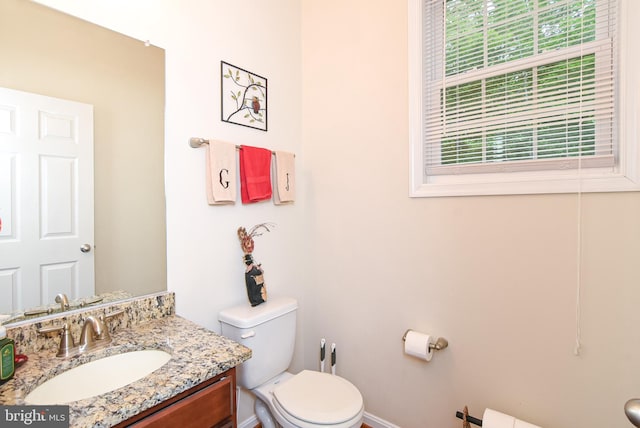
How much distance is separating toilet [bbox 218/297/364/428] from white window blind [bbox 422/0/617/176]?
1147 millimetres

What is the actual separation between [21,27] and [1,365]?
1091 millimetres

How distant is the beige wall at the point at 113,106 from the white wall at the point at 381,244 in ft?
0.22

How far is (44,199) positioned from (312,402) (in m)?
1.33

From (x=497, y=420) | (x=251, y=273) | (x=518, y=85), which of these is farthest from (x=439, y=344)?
(x=518, y=85)

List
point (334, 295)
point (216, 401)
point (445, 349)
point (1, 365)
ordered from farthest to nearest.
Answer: point (334, 295), point (445, 349), point (216, 401), point (1, 365)

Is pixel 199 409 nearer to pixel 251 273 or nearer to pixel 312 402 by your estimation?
pixel 312 402

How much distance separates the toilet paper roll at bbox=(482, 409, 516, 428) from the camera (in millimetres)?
1222

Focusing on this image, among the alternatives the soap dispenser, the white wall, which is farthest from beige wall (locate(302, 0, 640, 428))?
the soap dispenser

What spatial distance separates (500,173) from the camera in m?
1.40

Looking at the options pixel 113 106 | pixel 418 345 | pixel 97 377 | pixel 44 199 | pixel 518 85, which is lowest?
pixel 418 345

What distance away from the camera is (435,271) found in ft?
5.07

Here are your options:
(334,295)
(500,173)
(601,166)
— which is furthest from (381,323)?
(601,166)

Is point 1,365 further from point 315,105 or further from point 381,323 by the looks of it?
point 315,105

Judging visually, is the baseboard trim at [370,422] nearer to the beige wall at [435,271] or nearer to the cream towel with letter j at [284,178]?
the beige wall at [435,271]
